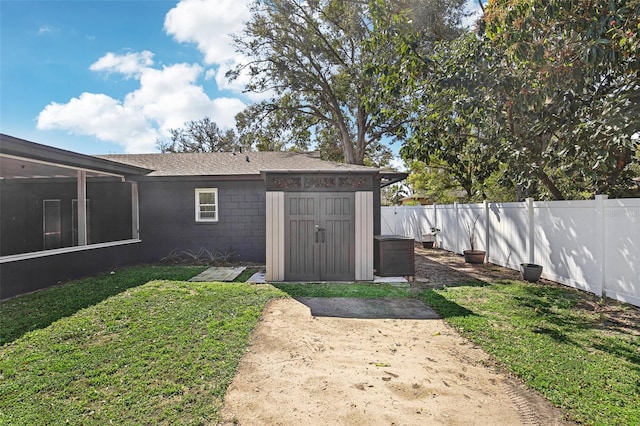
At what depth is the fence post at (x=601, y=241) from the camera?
5.63 meters

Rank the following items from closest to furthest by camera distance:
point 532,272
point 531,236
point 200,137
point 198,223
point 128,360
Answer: point 128,360 < point 532,272 < point 531,236 < point 198,223 < point 200,137

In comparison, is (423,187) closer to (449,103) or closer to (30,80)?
(449,103)

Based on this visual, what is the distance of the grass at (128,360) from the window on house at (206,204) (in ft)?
14.9

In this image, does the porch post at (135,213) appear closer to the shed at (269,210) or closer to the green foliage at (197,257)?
the shed at (269,210)

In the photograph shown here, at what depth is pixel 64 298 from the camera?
5.89 m

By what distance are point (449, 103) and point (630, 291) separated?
4.94 metres

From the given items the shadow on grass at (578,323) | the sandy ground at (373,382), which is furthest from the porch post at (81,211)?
the shadow on grass at (578,323)

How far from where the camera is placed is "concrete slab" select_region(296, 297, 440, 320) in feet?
17.2

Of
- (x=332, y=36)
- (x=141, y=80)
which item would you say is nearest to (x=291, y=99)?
(x=332, y=36)

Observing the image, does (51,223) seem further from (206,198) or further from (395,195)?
(395,195)

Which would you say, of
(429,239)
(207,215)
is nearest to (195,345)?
(207,215)

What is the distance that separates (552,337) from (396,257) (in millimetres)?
3675

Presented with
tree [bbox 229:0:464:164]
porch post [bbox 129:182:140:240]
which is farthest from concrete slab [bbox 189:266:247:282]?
tree [bbox 229:0:464:164]

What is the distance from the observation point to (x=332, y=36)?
17891mm
